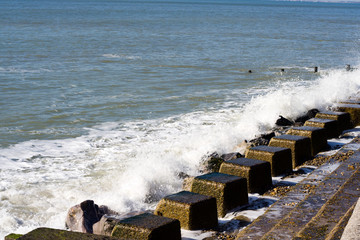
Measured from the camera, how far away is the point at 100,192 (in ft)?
26.8

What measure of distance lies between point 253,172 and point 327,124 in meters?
3.00

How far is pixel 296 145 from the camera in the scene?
689 cm

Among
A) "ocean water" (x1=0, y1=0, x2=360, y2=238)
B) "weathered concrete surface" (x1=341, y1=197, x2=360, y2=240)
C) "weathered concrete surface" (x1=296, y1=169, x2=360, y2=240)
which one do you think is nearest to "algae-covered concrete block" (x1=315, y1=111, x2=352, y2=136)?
"ocean water" (x1=0, y1=0, x2=360, y2=238)

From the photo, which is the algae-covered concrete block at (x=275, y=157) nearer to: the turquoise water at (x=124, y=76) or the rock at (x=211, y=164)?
the rock at (x=211, y=164)

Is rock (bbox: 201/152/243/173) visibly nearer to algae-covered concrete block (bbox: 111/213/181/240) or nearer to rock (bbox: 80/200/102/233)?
rock (bbox: 80/200/102/233)

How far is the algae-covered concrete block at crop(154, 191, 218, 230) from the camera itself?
4.66 metres

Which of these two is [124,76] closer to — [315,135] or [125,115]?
[125,115]

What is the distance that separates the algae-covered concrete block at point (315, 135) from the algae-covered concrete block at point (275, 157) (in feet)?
3.37

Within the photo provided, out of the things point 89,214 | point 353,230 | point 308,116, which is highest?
point 353,230

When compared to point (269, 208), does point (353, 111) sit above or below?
above

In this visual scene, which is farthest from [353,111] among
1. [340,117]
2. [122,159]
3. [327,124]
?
[122,159]

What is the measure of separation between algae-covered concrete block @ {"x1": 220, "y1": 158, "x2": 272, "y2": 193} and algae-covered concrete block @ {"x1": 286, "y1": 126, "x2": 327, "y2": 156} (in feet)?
5.85

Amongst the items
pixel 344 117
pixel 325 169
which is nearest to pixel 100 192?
pixel 325 169

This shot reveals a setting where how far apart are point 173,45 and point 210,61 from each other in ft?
35.2
